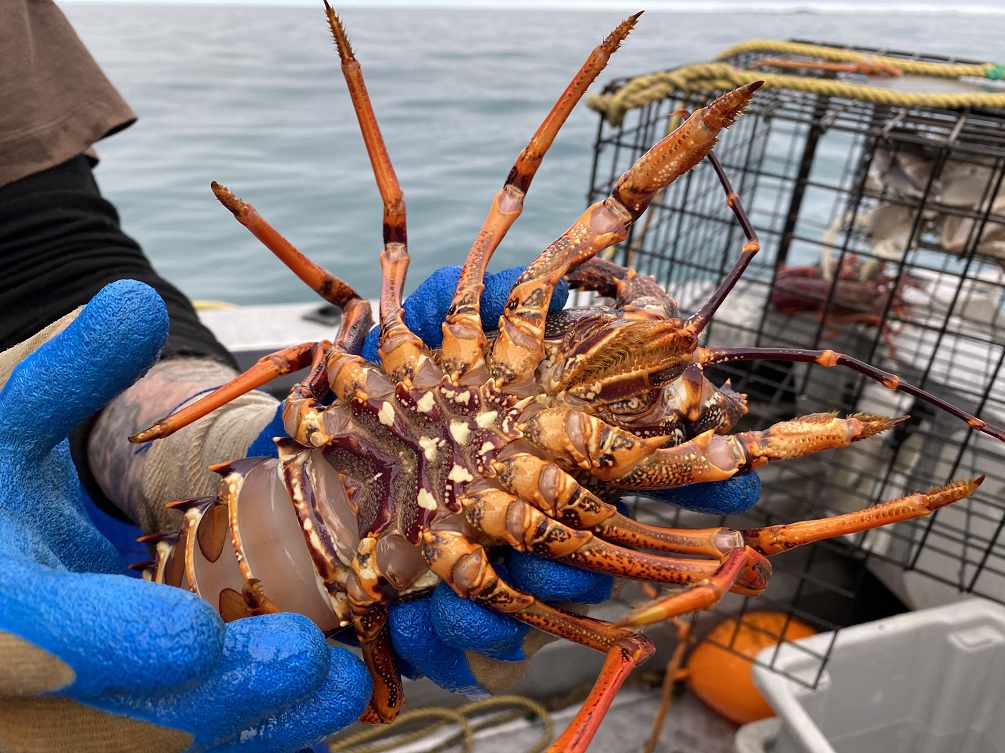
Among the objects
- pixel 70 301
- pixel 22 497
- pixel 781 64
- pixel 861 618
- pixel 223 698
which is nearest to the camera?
pixel 223 698

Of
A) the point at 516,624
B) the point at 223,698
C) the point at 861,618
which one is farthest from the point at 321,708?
the point at 861,618

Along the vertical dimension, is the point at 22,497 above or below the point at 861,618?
above

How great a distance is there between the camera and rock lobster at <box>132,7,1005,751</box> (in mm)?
1069

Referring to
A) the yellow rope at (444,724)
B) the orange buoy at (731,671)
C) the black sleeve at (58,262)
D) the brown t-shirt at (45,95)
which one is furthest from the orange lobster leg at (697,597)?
the brown t-shirt at (45,95)

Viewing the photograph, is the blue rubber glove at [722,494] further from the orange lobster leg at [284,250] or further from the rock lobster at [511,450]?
the orange lobster leg at [284,250]

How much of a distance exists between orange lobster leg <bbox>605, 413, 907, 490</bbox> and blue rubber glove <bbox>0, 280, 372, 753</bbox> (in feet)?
1.66

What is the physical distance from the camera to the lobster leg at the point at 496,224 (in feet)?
3.79

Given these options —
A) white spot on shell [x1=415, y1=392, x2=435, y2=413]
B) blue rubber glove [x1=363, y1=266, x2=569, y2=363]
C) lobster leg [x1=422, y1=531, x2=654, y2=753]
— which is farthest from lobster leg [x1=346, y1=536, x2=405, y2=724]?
blue rubber glove [x1=363, y1=266, x2=569, y2=363]

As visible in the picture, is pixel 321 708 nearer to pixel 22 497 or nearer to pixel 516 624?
pixel 516 624

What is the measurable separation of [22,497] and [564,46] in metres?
17.7

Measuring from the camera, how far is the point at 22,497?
1.00m

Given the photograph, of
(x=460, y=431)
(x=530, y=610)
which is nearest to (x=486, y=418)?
(x=460, y=431)

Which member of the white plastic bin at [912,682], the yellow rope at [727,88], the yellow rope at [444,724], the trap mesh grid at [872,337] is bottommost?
the yellow rope at [444,724]

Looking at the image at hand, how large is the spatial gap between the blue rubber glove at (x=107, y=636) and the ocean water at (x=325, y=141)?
181 centimetres
